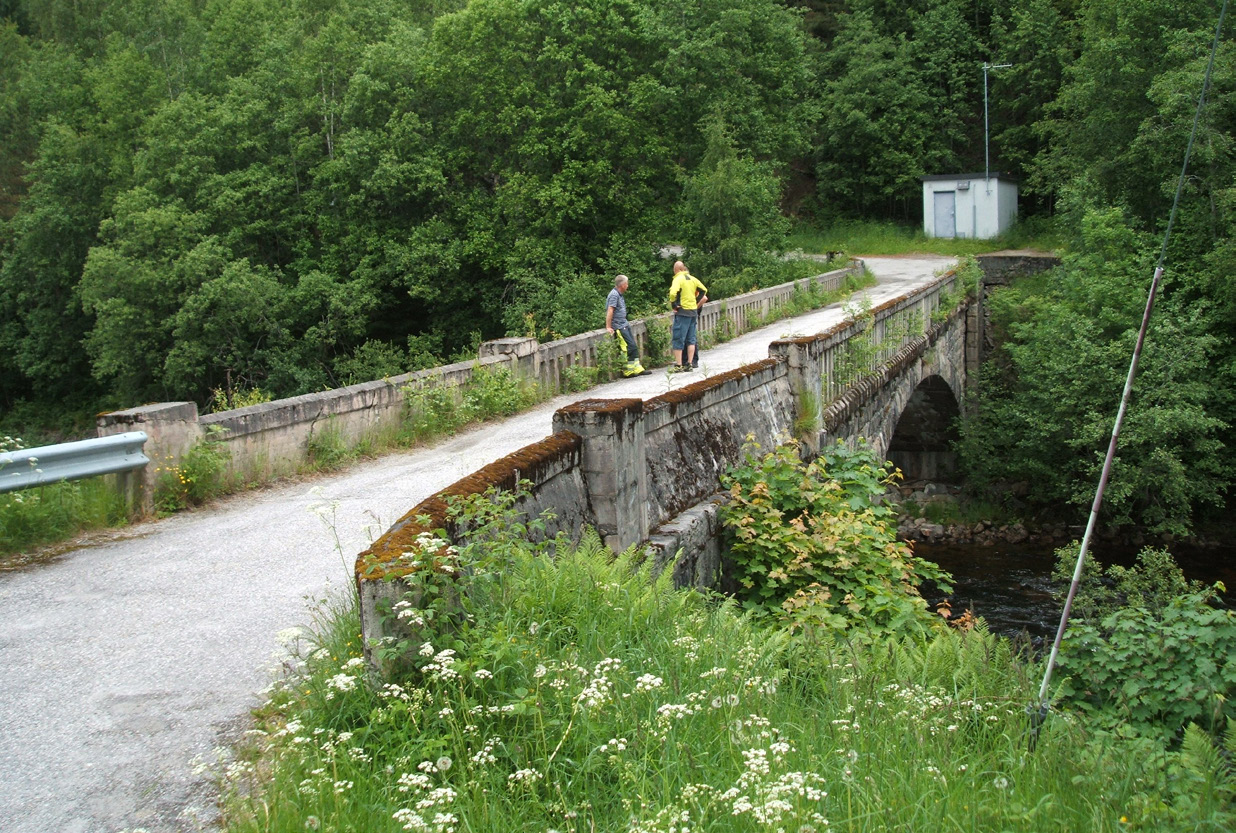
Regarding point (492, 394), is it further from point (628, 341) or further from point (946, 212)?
point (946, 212)

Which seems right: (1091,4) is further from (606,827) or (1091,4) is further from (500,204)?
(606,827)

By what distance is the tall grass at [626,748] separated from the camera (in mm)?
3613

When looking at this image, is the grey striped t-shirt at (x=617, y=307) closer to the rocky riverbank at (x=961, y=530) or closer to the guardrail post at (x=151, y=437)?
the guardrail post at (x=151, y=437)

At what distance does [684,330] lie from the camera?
1498 cm

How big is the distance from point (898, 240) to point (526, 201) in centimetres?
1759

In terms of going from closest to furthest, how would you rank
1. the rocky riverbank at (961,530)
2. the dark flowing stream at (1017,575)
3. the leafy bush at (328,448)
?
1. the leafy bush at (328,448)
2. the dark flowing stream at (1017,575)
3. the rocky riverbank at (961,530)

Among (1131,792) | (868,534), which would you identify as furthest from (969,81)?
(1131,792)

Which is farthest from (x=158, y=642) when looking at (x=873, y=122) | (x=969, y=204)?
(x=873, y=122)

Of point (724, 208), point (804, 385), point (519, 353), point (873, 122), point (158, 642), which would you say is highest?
point (873, 122)

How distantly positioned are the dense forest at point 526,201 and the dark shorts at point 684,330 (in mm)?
9663

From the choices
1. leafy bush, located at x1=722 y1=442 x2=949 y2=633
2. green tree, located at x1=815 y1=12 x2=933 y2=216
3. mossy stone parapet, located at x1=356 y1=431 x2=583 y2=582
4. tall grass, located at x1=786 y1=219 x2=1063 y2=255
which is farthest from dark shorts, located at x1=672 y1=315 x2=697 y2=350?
green tree, located at x1=815 y1=12 x2=933 y2=216

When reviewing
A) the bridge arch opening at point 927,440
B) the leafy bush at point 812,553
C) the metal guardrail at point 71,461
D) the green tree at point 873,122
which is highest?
the green tree at point 873,122

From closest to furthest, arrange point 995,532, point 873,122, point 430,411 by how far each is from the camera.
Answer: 1. point 430,411
2. point 995,532
3. point 873,122

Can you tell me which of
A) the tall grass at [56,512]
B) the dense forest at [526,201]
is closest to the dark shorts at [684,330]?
the tall grass at [56,512]
